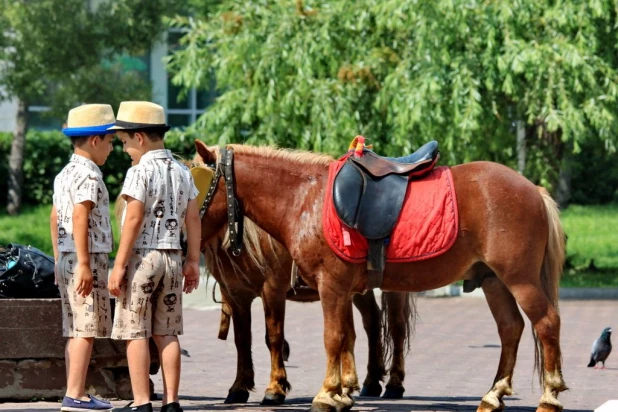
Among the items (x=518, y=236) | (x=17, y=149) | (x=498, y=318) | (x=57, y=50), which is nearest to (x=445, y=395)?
(x=498, y=318)

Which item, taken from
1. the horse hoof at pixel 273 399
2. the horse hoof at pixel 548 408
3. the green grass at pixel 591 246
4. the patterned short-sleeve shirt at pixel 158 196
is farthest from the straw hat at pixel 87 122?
the green grass at pixel 591 246

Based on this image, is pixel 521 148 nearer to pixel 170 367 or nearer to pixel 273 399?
pixel 273 399

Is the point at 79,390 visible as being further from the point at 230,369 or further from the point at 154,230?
the point at 230,369

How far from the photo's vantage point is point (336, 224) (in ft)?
23.9

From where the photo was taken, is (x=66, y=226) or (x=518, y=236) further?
(x=518, y=236)

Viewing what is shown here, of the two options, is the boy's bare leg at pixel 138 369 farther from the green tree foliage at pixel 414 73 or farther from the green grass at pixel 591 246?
the green grass at pixel 591 246

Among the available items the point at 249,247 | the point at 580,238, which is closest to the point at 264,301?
the point at 249,247

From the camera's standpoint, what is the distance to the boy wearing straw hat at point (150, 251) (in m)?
6.52

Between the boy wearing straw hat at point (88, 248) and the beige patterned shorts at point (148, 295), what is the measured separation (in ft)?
0.71

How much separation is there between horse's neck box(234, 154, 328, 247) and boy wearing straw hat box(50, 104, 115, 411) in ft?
3.57

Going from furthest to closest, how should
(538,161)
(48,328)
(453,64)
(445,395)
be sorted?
(538,161) < (453,64) < (445,395) < (48,328)

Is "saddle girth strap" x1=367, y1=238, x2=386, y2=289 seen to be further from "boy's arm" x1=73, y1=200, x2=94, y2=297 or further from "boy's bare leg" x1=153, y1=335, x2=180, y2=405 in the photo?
"boy's arm" x1=73, y1=200, x2=94, y2=297

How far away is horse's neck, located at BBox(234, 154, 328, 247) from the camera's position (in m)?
7.54

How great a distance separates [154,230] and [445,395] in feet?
11.2
